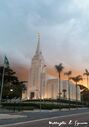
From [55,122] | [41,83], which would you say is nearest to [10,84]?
[41,83]

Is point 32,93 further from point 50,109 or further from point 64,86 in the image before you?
point 50,109

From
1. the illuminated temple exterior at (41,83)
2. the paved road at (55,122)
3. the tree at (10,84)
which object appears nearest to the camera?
the paved road at (55,122)

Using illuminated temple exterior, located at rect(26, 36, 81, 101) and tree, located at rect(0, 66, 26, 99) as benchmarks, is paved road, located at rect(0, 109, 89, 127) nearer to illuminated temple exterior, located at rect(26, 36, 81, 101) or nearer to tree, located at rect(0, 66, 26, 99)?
tree, located at rect(0, 66, 26, 99)

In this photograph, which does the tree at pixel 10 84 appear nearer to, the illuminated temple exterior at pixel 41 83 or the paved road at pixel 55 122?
the illuminated temple exterior at pixel 41 83

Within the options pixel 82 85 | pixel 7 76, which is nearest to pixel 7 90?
pixel 7 76

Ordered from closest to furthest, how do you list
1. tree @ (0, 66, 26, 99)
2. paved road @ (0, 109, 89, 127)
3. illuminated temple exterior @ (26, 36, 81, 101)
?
paved road @ (0, 109, 89, 127) → tree @ (0, 66, 26, 99) → illuminated temple exterior @ (26, 36, 81, 101)

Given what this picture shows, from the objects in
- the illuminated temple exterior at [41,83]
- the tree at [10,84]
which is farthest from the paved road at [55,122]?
the illuminated temple exterior at [41,83]

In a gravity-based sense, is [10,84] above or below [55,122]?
above

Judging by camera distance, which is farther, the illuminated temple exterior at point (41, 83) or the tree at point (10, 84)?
the illuminated temple exterior at point (41, 83)

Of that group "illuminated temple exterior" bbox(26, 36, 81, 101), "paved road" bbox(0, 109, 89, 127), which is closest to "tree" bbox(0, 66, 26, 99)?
"illuminated temple exterior" bbox(26, 36, 81, 101)

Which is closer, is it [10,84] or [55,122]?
[55,122]

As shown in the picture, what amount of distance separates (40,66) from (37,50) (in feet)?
41.7

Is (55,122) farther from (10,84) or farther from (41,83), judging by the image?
(41,83)

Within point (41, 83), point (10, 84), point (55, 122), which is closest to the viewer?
point (55, 122)
